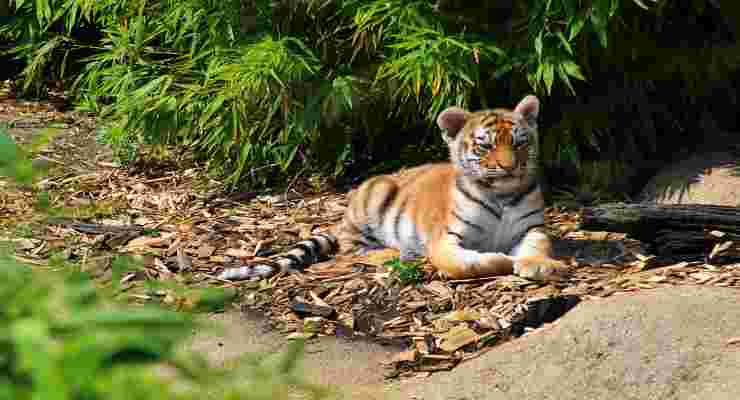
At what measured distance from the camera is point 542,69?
21.6 ft

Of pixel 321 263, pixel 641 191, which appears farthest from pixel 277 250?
pixel 641 191

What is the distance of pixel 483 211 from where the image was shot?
19.6 ft

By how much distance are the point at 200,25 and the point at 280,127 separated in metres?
1.00

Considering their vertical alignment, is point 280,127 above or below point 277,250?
above

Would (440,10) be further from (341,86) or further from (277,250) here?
(277,250)

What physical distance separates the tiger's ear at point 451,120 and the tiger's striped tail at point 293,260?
1.11 metres

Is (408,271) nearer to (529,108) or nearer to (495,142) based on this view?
(495,142)

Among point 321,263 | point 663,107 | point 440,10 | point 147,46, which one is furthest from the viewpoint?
point 147,46

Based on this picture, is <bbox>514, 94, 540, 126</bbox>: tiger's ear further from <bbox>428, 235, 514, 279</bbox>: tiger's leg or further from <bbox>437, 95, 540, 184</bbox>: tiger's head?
<bbox>428, 235, 514, 279</bbox>: tiger's leg

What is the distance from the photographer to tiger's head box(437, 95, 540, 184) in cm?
582

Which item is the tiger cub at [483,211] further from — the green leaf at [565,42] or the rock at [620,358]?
the rock at [620,358]

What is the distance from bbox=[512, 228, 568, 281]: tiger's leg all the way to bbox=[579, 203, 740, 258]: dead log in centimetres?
27

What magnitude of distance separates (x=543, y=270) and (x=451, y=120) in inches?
44.5

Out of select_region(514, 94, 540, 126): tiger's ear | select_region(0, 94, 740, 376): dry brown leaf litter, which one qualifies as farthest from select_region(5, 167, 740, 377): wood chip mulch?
select_region(514, 94, 540, 126): tiger's ear
